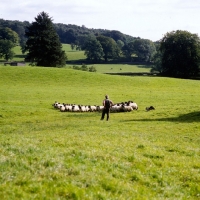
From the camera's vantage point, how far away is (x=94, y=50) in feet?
623

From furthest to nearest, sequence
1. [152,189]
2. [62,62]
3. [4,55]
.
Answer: [4,55] < [62,62] < [152,189]

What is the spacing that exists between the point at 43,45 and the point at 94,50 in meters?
83.2

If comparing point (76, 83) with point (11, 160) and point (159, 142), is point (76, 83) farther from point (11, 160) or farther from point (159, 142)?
point (11, 160)

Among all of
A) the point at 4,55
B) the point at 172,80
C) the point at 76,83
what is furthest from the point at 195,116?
the point at 4,55

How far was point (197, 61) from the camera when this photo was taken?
121 meters

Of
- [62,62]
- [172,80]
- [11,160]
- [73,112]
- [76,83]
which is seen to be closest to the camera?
[11,160]

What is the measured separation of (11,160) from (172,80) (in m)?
76.0

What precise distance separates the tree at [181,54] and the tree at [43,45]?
4075cm

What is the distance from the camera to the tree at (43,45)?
109000mm

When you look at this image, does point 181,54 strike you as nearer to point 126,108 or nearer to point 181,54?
point 181,54

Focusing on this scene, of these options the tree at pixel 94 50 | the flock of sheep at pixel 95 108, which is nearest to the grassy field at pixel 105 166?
the flock of sheep at pixel 95 108

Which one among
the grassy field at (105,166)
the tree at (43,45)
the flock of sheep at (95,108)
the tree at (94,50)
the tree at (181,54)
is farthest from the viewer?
the tree at (94,50)

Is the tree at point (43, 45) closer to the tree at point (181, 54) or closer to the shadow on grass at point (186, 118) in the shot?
the tree at point (181, 54)

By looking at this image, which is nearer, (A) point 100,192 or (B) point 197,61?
(A) point 100,192
